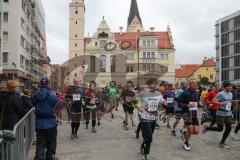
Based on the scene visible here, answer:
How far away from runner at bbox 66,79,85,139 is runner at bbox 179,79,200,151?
3586mm

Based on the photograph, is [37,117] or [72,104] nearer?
Answer: [37,117]

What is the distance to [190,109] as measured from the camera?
10.4m

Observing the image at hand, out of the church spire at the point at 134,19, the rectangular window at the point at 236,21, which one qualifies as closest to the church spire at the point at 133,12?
the church spire at the point at 134,19

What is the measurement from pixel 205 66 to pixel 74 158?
416ft

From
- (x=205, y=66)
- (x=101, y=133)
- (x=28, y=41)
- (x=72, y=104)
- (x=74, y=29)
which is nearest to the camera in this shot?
(x=72, y=104)

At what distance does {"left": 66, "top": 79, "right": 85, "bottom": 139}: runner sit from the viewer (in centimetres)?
1254

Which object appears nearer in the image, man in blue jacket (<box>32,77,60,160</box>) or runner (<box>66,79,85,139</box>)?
man in blue jacket (<box>32,77,60,160</box>)

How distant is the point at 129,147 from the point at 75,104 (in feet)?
9.13

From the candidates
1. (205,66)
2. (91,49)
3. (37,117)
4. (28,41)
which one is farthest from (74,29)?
(37,117)

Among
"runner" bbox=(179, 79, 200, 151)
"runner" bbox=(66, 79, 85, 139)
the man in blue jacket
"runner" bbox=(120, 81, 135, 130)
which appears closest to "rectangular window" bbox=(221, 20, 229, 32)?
"runner" bbox=(120, 81, 135, 130)

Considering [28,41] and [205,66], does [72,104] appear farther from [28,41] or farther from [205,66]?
[205,66]

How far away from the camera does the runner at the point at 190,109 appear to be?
10383mm

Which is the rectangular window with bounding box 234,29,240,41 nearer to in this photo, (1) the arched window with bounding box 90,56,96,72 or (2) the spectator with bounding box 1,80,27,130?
(1) the arched window with bounding box 90,56,96,72

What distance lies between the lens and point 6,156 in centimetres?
500
